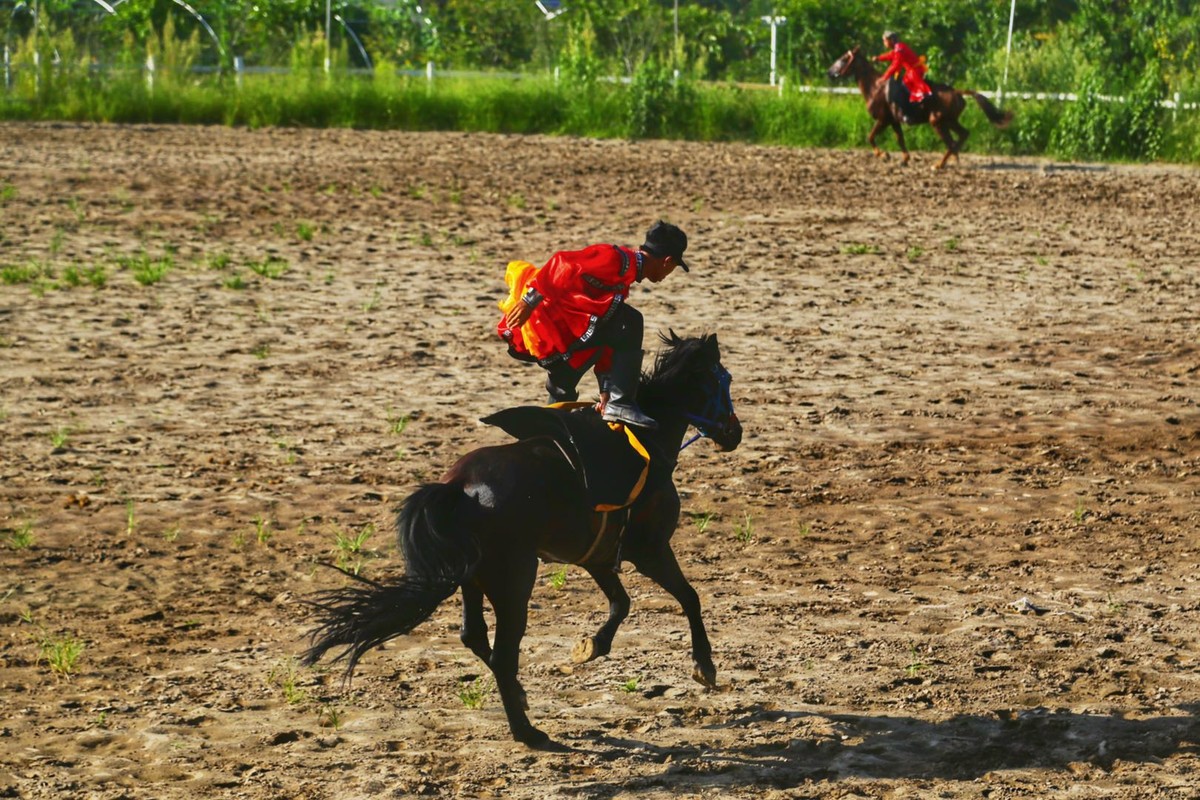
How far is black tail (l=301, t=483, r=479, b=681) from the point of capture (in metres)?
4.84

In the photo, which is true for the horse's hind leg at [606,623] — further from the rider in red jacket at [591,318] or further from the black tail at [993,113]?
the black tail at [993,113]

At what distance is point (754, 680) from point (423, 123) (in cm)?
2279

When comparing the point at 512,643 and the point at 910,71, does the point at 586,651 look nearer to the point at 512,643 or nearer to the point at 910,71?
the point at 512,643

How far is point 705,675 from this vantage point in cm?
541

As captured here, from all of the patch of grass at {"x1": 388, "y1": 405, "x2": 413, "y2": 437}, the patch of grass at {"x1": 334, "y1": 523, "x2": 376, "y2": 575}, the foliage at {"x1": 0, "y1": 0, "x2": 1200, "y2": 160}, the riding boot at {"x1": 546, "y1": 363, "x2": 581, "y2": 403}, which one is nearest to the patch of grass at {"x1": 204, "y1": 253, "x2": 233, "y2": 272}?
the patch of grass at {"x1": 388, "y1": 405, "x2": 413, "y2": 437}

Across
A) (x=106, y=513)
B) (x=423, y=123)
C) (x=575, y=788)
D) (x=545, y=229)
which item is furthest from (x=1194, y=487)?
(x=423, y=123)

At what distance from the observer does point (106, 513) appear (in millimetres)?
7602

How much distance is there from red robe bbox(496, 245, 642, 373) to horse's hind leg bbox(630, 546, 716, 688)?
0.81 m

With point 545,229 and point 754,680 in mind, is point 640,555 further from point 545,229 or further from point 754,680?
point 545,229

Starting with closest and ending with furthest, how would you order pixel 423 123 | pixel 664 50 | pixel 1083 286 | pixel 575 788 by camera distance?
pixel 575 788
pixel 1083 286
pixel 423 123
pixel 664 50

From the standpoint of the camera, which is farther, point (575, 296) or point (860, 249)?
point (860, 249)

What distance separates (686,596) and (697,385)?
0.80 m

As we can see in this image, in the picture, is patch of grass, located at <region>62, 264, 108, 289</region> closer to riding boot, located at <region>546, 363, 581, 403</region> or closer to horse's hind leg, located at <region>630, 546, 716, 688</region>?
riding boot, located at <region>546, 363, 581, 403</region>

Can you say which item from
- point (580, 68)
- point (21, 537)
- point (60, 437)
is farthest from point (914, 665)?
point (580, 68)
